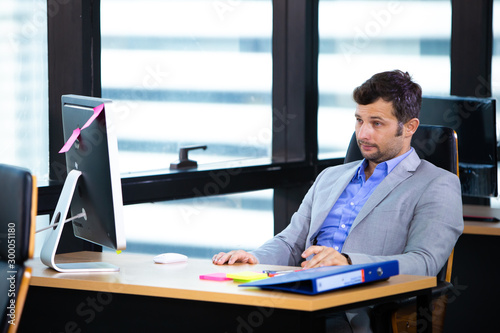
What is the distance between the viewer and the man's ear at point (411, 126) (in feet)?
9.21

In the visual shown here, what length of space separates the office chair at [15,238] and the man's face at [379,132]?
129cm

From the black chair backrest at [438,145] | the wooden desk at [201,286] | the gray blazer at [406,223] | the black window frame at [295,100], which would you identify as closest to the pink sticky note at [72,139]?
the wooden desk at [201,286]

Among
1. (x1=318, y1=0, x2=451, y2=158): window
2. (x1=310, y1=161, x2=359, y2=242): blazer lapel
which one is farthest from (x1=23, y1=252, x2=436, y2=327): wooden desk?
(x1=318, y1=0, x2=451, y2=158): window

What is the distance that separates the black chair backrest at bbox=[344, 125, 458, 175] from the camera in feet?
9.56

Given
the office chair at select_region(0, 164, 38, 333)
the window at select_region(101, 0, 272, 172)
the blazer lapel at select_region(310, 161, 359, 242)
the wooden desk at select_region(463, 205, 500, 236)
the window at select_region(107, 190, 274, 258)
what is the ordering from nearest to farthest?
the office chair at select_region(0, 164, 38, 333)
the blazer lapel at select_region(310, 161, 359, 242)
the wooden desk at select_region(463, 205, 500, 236)
the window at select_region(101, 0, 272, 172)
the window at select_region(107, 190, 274, 258)

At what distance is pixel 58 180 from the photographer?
3127mm

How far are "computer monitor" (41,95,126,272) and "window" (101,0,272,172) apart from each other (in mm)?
910

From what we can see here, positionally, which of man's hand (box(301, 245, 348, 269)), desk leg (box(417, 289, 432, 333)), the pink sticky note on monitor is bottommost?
desk leg (box(417, 289, 432, 333))

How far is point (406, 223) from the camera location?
267 centimetres

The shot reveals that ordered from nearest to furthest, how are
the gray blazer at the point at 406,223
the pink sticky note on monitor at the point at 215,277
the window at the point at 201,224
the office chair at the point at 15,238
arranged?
1. the office chair at the point at 15,238
2. the pink sticky note on monitor at the point at 215,277
3. the gray blazer at the point at 406,223
4. the window at the point at 201,224

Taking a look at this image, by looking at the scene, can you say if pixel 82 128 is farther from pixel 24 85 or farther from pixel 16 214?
pixel 24 85

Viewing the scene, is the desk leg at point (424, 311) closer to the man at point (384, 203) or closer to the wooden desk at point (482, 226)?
the man at point (384, 203)

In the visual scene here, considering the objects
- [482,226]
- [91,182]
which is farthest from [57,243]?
[482,226]

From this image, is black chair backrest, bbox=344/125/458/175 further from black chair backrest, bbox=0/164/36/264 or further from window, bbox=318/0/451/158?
black chair backrest, bbox=0/164/36/264
